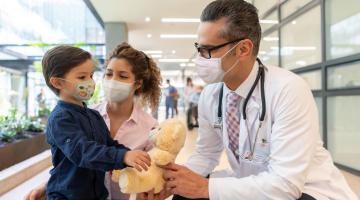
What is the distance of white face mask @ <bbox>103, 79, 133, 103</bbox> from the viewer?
5.99ft

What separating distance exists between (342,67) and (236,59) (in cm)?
319

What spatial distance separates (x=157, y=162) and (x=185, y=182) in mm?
134

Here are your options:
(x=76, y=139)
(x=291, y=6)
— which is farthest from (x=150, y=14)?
(x=76, y=139)

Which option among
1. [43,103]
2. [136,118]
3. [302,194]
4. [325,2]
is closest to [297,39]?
[325,2]

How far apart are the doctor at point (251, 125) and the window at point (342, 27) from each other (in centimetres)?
289

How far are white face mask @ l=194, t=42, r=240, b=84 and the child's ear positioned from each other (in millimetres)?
619

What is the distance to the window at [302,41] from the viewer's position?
4859 mm

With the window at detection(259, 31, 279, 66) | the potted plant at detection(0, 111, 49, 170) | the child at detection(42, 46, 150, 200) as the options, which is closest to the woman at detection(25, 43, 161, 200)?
the child at detection(42, 46, 150, 200)

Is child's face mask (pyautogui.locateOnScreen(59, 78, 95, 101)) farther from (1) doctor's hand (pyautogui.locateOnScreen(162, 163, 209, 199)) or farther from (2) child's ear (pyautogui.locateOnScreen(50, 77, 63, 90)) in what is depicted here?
(1) doctor's hand (pyautogui.locateOnScreen(162, 163, 209, 199))

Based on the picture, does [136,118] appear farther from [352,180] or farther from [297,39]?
[297,39]

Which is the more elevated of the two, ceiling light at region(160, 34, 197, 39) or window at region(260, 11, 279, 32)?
ceiling light at region(160, 34, 197, 39)

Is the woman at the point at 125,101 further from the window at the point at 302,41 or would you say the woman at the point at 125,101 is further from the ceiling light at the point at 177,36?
the ceiling light at the point at 177,36

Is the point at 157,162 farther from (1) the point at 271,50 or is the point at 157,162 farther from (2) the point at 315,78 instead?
(1) the point at 271,50

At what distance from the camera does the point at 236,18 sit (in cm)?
146
